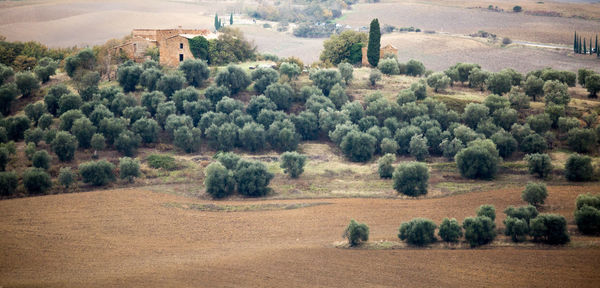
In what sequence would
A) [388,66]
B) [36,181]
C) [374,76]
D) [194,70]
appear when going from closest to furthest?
[36,181], [194,70], [374,76], [388,66]

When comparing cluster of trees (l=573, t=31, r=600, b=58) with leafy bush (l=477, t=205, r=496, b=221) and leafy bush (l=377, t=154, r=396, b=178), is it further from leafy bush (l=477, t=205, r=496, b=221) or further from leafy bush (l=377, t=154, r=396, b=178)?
leafy bush (l=477, t=205, r=496, b=221)

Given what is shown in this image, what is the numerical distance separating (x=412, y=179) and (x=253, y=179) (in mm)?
11712

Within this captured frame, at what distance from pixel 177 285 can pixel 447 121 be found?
1403 inches

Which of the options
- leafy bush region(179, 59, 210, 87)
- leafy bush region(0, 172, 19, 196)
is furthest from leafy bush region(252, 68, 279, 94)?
leafy bush region(0, 172, 19, 196)

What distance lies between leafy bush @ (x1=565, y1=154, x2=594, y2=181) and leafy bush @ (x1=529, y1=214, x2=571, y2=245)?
13525mm

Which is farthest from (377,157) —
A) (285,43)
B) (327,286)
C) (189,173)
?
(285,43)

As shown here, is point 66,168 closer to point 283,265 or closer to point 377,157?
point 283,265

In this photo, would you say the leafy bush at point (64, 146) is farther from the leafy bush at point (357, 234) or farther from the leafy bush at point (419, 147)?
the leafy bush at point (419, 147)

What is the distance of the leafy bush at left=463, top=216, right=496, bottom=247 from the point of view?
104ft

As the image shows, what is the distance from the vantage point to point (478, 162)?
45.5m

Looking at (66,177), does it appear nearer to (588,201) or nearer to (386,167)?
(386,167)

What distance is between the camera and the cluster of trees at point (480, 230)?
31281mm

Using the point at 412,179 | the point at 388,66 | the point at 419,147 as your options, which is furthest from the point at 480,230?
the point at 388,66

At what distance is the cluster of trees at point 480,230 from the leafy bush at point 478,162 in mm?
12503
